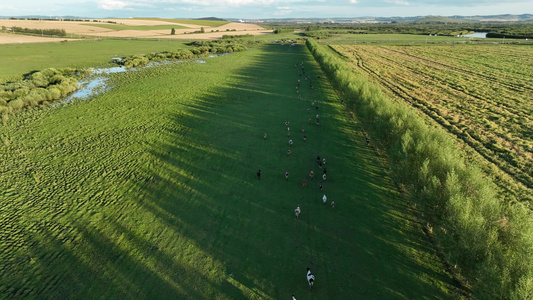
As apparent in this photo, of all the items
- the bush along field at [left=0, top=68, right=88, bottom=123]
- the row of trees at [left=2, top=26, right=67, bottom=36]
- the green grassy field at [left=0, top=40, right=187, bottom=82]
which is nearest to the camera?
the bush along field at [left=0, top=68, right=88, bottom=123]

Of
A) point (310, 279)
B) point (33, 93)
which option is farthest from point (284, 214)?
point (33, 93)

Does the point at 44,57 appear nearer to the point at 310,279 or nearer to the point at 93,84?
the point at 93,84

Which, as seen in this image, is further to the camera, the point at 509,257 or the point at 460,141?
the point at 460,141

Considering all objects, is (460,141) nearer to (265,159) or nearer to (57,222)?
(265,159)

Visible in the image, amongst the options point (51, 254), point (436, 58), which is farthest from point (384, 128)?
point (436, 58)

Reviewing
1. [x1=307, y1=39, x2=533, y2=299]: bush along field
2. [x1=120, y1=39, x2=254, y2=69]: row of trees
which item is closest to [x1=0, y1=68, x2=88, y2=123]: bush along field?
[x1=120, y1=39, x2=254, y2=69]: row of trees

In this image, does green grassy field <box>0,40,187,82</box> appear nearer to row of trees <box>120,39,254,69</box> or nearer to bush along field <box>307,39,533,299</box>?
row of trees <box>120,39,254,69</box>
